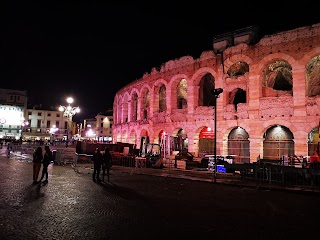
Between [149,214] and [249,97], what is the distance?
56.3 ft

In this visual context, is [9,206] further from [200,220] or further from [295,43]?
[295,43]

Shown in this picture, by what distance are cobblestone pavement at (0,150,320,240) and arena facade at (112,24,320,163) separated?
8.78 meters

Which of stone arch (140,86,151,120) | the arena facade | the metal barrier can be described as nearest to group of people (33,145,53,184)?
the metal barrier

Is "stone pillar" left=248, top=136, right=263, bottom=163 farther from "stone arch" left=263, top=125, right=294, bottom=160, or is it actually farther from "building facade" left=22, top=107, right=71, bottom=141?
"building facade" left=22, top=107, right=71, bottom=141

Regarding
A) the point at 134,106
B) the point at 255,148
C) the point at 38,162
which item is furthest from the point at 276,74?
the point at 38,162

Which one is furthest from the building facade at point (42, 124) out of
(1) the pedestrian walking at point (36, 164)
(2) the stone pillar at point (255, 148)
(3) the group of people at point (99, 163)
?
(1) the pedestrian walking at point (36, 164)

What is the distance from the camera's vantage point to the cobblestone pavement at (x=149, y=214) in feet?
18.4

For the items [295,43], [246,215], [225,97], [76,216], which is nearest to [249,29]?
[295,43]

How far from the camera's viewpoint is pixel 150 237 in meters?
5.30

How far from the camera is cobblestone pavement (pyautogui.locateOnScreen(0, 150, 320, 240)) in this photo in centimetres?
561

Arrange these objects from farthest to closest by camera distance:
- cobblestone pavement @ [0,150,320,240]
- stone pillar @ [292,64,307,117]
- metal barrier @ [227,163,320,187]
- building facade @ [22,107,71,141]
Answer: building facade @ [22,107,71,141]
stone pillar @ [292,64,307,117]
metal barrier @ [227,163,320,187]
cobblestone pavement @ [0,150,320,240]

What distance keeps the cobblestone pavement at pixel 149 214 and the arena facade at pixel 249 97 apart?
8.78 metres

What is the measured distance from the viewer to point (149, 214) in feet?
23.3

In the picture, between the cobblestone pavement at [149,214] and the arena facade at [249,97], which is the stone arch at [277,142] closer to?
the arena facade at [249,97]
